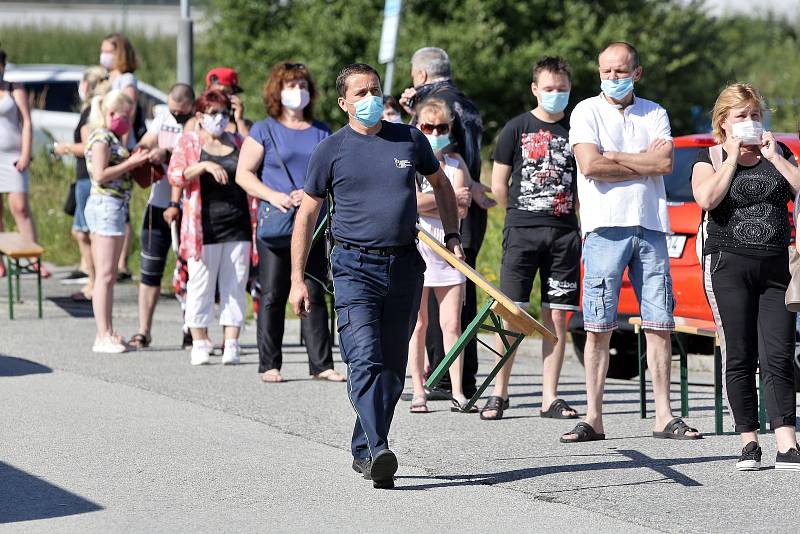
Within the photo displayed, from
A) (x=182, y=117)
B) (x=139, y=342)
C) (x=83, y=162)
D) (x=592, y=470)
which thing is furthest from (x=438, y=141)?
(x=83, y=162)

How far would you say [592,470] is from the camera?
294 inches

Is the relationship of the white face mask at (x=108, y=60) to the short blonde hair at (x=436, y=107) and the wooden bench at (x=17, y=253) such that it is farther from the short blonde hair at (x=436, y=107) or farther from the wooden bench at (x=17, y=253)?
the short blonde hair at (x=436, y=107)

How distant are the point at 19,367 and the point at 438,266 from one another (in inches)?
128

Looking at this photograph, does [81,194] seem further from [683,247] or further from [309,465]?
[309,465]

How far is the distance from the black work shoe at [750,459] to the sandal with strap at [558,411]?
5.61 feet

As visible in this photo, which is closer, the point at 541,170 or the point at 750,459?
the point at 750,459

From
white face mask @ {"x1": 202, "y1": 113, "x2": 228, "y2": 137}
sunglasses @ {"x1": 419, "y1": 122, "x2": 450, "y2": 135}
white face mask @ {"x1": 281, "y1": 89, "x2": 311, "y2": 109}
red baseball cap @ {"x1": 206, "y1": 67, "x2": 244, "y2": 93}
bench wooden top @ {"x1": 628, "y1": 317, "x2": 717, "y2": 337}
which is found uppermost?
red baseball cap @ {"x1": 206, "y1": 67, "x2": 244, "y2": 93}

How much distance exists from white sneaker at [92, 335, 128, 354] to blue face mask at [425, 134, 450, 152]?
3541 mm

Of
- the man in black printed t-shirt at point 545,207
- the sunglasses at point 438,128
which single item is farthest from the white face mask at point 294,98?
the man in black printed t-shirt at point 545,207

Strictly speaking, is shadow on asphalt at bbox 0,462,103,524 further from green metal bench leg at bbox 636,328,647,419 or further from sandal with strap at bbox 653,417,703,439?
green metal bench leg at bbox 636,328,647,419

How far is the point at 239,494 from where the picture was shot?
22.6ft

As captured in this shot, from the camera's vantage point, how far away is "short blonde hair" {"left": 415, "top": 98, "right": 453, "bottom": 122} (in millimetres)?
9164

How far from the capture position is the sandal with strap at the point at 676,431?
8.36m

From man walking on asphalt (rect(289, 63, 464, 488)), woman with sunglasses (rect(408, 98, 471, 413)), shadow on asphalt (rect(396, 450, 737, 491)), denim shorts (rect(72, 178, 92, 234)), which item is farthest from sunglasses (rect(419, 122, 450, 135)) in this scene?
denim shorts (rect(72, 178, 92, 234))
